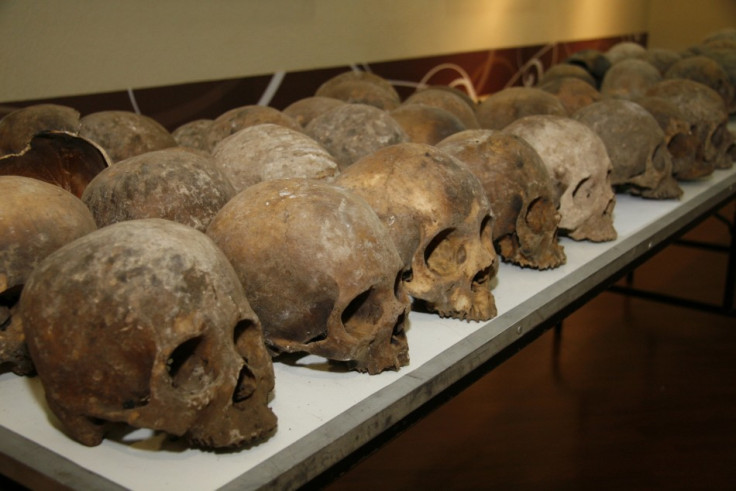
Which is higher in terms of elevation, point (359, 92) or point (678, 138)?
point (359, 92)

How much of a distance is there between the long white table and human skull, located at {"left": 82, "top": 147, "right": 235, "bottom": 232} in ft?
1.70

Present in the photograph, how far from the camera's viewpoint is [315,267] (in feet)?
6.49

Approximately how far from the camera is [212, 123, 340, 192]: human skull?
2.64 meters

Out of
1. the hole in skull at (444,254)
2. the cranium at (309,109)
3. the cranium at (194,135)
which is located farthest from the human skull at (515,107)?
the hole in skull at (444,254)

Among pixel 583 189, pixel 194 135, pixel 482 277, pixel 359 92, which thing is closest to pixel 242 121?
pixel 194 135

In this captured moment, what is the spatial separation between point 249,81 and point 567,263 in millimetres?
2561

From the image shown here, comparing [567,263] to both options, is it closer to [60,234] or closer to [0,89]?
[60,234]

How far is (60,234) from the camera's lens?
2014 mm

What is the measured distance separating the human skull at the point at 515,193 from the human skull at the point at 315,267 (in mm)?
835

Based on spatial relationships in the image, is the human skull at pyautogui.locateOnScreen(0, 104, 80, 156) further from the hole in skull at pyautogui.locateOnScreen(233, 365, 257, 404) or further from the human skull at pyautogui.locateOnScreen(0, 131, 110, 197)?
the hole in skull at pyautogui.locateOnScreen(233, 365, 257, 404)

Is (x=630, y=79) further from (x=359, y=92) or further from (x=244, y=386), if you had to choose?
(x=244, y=386)

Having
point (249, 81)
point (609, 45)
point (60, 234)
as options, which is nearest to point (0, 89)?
point (249, 81)

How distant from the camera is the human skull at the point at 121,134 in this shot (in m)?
2.99

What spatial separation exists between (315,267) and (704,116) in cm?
336
